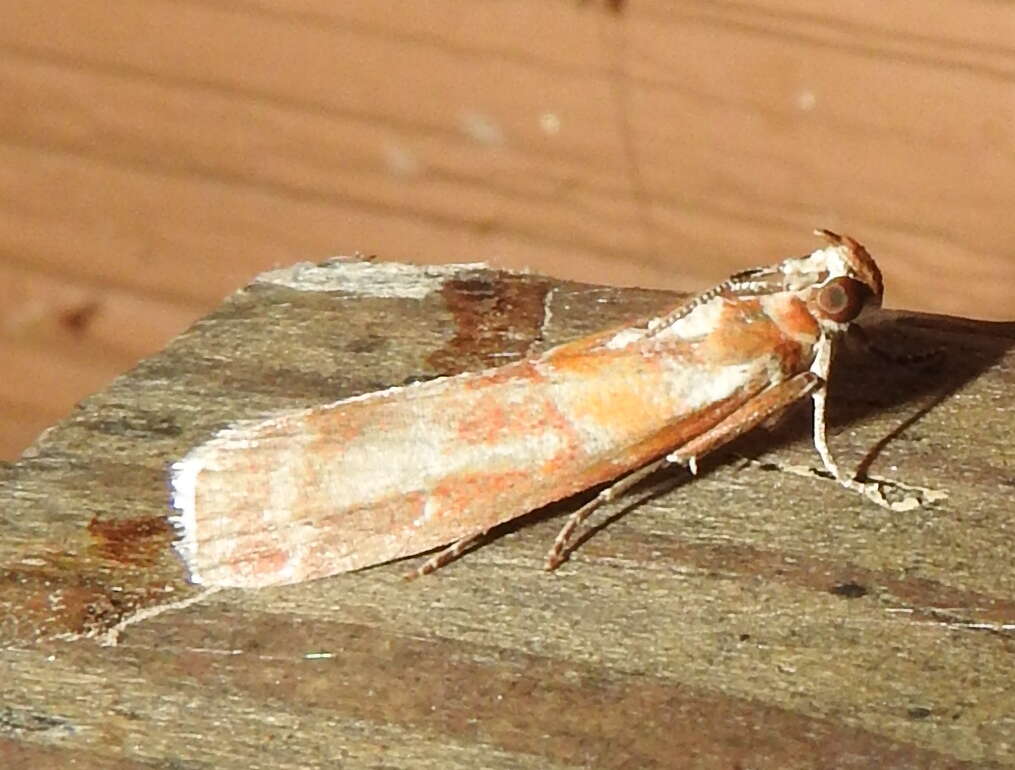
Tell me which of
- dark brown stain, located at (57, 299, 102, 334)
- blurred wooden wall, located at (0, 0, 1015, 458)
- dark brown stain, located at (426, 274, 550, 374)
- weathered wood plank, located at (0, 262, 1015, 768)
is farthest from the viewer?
dark brown stain, located at (57, 299, 102, 334)

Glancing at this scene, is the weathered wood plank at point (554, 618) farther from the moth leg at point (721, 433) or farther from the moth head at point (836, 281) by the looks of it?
the moth head at point (836, 281)

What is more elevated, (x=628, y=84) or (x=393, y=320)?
(x=628, y=84)

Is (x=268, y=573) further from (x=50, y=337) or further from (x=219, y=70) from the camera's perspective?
(x=50, y=337)

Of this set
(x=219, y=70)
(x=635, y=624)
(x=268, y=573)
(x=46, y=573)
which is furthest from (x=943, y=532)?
(x=219, y=70)

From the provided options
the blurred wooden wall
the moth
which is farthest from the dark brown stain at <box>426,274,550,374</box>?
the blurred wooden wall

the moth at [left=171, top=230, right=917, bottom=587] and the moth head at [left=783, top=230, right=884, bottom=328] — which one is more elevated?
the moth head at [left=783, top=230, right=884, bottom=328]

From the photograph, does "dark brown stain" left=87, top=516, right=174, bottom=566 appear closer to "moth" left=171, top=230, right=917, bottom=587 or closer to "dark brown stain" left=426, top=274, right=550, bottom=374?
"moth" left=171, top=230, right=917, bottom=587
